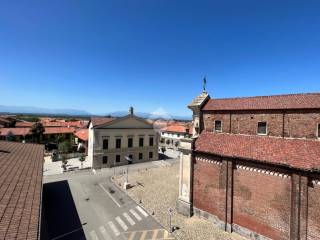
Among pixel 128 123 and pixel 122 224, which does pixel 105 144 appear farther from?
pixel 122 224

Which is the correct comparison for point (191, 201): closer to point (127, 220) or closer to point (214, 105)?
point (127, 220)

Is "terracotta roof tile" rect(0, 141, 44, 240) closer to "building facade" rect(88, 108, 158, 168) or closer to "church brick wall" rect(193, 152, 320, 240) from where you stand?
"church brick wall" rect(193, 152, 320, 240)

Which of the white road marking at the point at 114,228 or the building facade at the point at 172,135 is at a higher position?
the building facade at the point at 172,135

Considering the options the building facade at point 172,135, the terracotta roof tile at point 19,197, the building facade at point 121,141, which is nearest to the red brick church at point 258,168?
the terracotta roof tile at point 19,197

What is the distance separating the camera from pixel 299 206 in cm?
1361

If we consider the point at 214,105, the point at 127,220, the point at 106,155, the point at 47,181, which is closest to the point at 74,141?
the point at 106,155

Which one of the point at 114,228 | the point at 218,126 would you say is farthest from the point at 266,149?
the point at 114,228

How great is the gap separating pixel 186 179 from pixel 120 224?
24.3 feet

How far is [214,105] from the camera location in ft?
70.1

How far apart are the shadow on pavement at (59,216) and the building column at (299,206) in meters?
15.8

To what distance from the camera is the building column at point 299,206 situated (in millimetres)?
13383

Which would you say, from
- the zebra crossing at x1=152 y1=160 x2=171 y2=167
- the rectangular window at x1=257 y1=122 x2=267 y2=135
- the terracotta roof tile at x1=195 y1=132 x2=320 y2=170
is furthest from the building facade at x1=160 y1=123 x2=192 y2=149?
the rectangular window at x1=257 y1=122 x2=267 y2=135

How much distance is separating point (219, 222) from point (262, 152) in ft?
23.9

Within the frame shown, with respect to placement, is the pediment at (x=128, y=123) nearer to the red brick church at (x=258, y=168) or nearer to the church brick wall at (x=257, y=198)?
the red brick church at (x=258, y=168)
